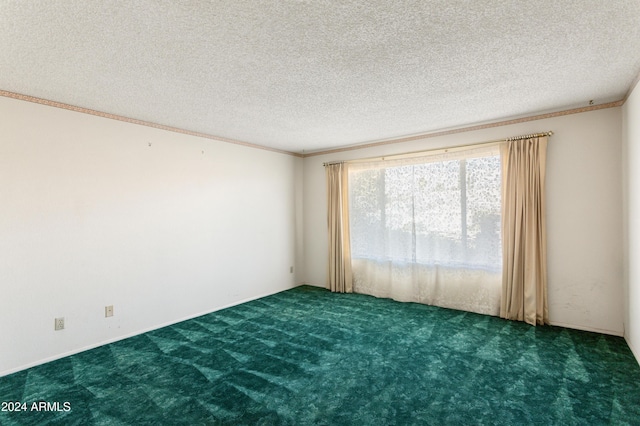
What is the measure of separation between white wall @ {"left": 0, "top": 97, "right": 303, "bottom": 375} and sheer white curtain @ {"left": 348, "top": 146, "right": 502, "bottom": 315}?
73.1 inches

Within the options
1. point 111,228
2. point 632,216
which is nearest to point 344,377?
point 111,228

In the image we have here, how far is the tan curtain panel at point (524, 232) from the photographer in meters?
3.77

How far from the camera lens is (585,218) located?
3576 millimetres

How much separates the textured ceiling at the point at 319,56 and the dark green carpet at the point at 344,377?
100 inches

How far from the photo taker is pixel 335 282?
5.57 m

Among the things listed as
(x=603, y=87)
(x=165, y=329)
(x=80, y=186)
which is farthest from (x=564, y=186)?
(x=80, y=186)

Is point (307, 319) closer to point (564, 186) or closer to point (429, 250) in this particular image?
point (429, 250)

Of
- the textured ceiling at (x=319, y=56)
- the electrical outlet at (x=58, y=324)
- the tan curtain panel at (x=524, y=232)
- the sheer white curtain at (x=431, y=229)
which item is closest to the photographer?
the textured ceiling at (x=319, y=56)

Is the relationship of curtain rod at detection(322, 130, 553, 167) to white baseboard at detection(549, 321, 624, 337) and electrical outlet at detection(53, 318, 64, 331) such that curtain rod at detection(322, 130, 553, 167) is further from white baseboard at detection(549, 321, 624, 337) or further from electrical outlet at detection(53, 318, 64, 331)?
electrical outlet at detection(53, 318, 64, 331)

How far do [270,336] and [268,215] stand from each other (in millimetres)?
2380

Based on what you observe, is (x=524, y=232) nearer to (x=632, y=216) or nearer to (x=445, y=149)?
(x=632, y=216)

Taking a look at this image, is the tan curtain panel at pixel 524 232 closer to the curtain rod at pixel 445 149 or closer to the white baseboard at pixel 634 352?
the curtain rod at pixel 445 149

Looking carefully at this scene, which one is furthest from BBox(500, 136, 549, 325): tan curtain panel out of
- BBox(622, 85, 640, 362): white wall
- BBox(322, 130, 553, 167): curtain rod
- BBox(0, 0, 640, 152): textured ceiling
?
BBox(622, 85, 640, 362): white wall

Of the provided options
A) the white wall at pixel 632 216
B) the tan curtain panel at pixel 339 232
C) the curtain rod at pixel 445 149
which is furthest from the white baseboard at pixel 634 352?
the tan curtain panel at pixel 339 232
